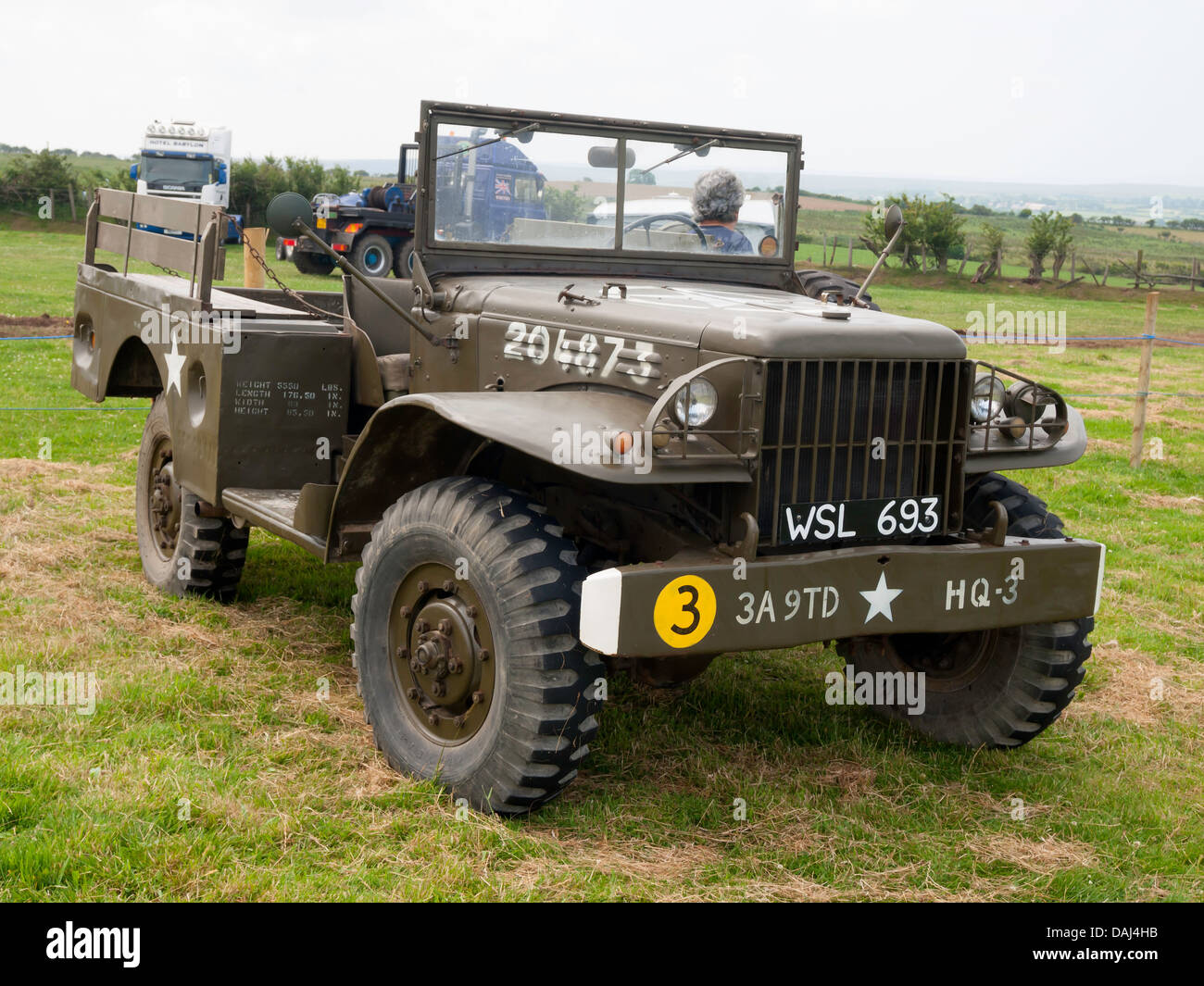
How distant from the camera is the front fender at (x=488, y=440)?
11.9 feet

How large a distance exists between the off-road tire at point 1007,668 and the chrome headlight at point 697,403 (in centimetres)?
120

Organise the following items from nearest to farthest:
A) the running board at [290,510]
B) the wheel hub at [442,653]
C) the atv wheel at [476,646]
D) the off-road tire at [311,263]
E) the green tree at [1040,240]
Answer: the atv wheel at [476,646]
the wheel hub at [442,653]
the running board at [290,510]
the off-road tire at [311,263]
the green tree at [1040,240]

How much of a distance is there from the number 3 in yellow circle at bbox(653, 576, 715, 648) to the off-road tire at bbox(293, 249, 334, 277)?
2041 cm

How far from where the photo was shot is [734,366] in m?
3.88

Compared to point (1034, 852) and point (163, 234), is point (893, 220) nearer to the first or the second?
point (1034, 852)

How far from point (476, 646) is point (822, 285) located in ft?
8.87

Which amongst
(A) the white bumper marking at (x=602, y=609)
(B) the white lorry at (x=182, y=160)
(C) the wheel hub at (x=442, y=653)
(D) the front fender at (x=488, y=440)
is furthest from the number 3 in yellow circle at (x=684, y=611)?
(B) the white lorry at (x=182, y=160)

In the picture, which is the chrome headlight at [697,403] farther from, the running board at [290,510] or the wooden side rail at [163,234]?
the wooden side rail at [163,234]

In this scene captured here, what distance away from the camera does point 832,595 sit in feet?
12.5

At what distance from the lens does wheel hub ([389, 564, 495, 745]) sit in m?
4.01

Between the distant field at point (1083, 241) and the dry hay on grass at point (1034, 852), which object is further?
the distant field at point (1083, 241)
